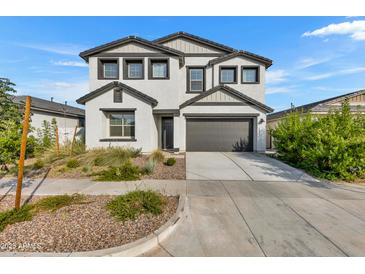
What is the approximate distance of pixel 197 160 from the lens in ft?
34.9

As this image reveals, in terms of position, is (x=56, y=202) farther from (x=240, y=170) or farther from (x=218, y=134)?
(x=218, y=134)

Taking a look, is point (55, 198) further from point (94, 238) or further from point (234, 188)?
point (234, 188)

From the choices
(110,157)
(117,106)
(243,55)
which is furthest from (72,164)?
(243,55)

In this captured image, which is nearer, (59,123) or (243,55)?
(243,55)

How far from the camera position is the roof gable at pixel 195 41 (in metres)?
14.9

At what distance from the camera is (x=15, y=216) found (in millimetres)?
3941

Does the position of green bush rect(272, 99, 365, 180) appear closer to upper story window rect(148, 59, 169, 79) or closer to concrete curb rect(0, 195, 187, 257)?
concrete curb rect(0, 195, 187, 257)

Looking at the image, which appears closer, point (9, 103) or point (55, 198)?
point (55, 198)

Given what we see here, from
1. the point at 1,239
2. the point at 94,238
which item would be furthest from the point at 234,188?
the point at 1,239

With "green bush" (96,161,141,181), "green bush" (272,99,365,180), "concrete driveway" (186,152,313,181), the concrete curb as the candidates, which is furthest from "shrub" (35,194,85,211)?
"green bush" (272,99,365,180)

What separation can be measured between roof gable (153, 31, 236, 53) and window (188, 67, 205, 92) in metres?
1.92

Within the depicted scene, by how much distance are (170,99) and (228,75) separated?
211 inches

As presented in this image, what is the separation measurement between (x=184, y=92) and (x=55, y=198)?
11.6 m

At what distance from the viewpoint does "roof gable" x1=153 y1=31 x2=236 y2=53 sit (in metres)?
14.9
